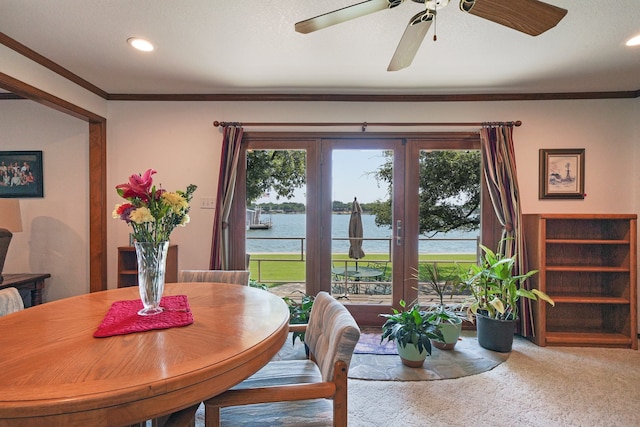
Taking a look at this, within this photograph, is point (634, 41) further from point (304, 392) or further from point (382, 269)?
point (304, 392)

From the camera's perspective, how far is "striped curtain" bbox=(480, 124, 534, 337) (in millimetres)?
2924

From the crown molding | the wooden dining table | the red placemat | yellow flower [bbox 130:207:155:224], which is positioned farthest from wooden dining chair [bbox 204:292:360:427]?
the crown molding

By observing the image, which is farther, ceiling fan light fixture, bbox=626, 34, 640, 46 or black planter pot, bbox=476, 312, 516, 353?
Answer: black planter pot, bbox=476, 312, 516, 353

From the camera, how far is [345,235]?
10.8 feet

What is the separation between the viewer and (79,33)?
2.11 meters

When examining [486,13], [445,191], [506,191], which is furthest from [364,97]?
[486,13]

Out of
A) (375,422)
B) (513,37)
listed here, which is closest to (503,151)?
(513,37)

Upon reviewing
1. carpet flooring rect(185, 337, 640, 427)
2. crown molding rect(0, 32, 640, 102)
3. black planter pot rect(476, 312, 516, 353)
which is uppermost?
crown molding rect(0, 32, 640, 102)

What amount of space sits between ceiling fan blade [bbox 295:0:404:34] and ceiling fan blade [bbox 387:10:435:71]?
0.17 m

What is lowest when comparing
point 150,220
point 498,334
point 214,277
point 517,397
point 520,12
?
point 517,397

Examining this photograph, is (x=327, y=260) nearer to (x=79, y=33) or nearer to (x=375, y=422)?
(x=375, y=422)

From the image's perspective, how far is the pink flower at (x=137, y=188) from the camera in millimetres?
1273

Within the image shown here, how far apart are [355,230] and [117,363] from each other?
2578 millimetres

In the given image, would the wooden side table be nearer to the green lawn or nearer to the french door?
the french door
